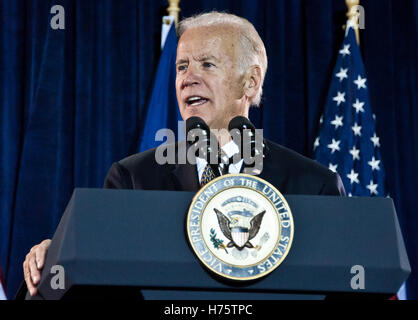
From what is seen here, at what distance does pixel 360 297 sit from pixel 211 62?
1048mm

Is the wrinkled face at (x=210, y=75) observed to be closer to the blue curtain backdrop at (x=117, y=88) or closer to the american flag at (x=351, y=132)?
the blue curtain backdrop at (x=117, y=88)

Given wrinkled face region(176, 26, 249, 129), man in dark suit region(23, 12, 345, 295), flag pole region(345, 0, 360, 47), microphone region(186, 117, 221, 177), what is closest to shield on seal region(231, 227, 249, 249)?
microphone region(186, 117, 221, 177)

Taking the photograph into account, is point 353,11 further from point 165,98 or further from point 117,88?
point 117,88

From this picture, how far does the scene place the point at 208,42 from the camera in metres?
2.10

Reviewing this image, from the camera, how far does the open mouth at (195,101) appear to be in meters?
1.98

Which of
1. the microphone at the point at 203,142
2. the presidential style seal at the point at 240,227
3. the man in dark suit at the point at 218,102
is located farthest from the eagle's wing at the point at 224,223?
the man in dark suit at the point at 218,102

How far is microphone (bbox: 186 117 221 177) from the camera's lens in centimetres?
142

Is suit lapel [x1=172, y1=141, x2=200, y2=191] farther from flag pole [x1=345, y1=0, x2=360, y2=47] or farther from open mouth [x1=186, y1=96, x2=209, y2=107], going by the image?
flag pole [x1=345, y1=0, x2=360, y2=47]

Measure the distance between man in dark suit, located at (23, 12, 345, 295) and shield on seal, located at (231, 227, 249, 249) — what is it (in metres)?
0.56

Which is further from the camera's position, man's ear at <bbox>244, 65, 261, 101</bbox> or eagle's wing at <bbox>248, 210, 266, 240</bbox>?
man's ear at <bbox>244, 65, 261, 101</bbox>

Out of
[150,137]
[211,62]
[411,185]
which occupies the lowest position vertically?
[411,185]

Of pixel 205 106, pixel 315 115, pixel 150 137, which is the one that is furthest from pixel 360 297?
pixel 315 115
